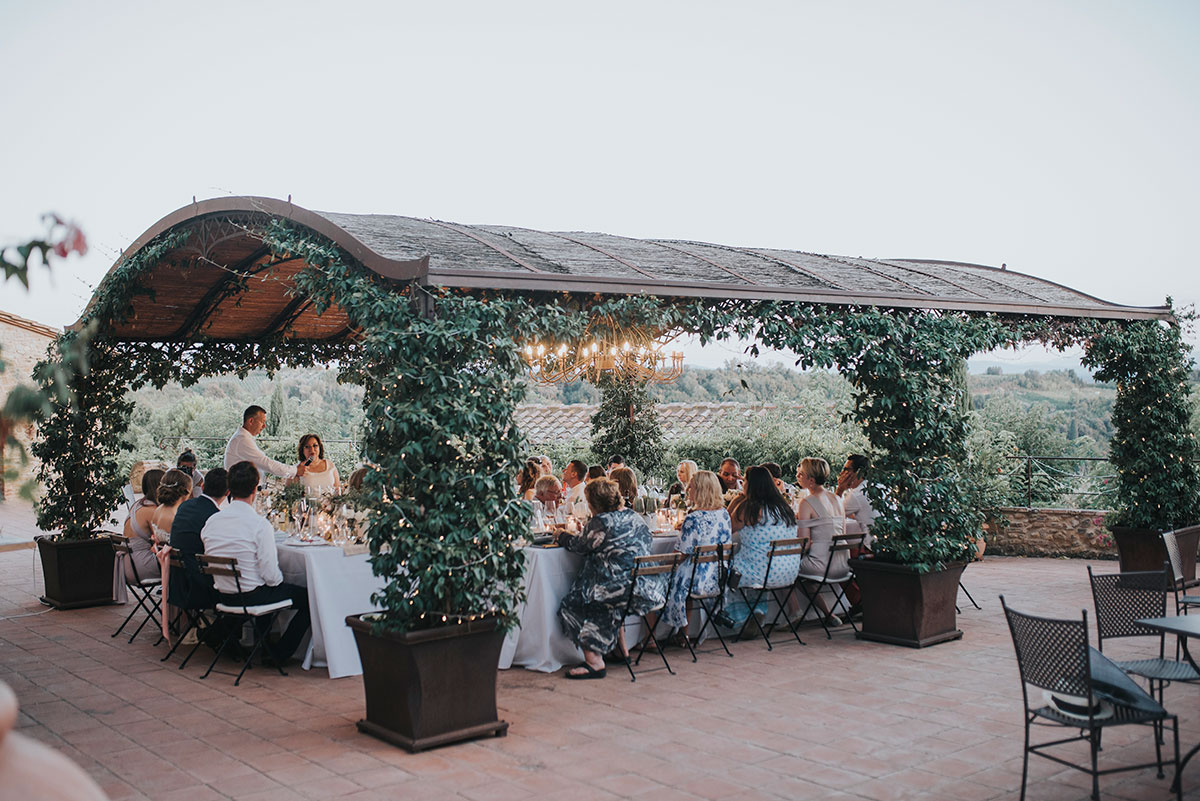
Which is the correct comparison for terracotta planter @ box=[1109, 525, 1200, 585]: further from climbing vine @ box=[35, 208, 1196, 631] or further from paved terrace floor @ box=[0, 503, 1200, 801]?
paved terrace floor @ box=[0, 503, 1200, 801]

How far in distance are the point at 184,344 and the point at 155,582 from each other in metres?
3.69

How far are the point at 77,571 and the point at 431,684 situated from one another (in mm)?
5607

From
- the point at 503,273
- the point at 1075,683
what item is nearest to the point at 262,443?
the point at 503,273

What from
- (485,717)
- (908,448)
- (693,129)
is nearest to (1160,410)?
(908,448)

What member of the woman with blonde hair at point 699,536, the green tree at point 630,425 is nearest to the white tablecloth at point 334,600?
the woman with blonde hair at point 699,536

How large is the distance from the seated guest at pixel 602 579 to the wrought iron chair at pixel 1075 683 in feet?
8.63

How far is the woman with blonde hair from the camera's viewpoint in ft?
22.2

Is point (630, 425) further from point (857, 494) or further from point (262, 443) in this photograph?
point (262, 443)

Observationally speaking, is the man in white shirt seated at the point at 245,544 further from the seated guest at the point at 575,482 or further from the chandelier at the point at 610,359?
the chandelier at the point at 610,359

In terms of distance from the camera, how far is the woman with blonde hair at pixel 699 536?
675 centimetres

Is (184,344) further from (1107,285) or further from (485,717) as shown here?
(1107,285)

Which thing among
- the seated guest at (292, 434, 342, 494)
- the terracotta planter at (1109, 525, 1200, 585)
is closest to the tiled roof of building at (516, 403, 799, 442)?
the seated guest at (292, 434, 342, 494)

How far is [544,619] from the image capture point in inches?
254

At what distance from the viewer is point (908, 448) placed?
734 cm
